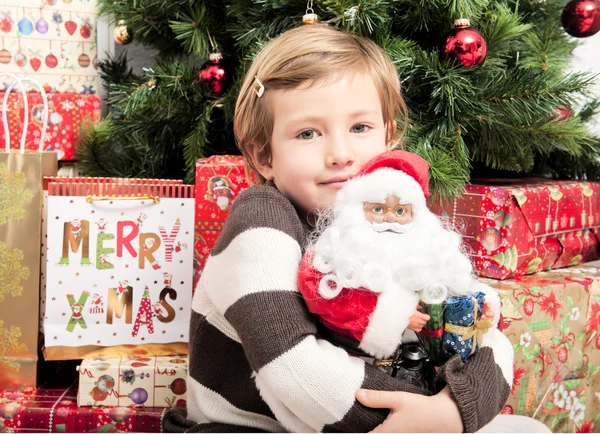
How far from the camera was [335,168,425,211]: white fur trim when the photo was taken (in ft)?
2.51

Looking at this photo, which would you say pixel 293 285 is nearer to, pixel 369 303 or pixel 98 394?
pixel 369 303

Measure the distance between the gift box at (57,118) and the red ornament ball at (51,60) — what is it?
10cm

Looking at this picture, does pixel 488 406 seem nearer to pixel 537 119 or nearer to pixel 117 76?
pixel 537 119

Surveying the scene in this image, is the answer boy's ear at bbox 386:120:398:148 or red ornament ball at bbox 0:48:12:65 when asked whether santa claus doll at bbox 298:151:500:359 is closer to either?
boy's ear at bbox 386:120:398:148

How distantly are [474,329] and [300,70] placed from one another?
0.41 metres

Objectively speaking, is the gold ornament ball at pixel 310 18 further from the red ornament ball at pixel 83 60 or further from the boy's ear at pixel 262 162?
the red ornament ball at pixel 83 60

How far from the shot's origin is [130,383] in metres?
1.21

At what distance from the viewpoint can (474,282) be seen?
85 centimetres

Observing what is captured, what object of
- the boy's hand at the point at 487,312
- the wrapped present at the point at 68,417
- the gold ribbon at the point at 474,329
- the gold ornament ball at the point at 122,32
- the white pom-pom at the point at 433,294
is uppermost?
the gold ornament ball at the point at 122,32

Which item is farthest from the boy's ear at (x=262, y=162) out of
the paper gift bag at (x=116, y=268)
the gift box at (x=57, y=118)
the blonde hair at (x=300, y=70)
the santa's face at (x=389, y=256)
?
the gift box at (x=57, y=118)

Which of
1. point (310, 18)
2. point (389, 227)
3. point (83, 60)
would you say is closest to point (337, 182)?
point (389, 227)

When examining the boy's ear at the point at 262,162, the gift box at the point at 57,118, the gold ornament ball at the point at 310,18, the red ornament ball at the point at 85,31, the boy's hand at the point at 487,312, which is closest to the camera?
the boy's hand at the point at 487,312

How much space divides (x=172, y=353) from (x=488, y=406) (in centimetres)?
68

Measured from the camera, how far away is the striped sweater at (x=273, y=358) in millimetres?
736
